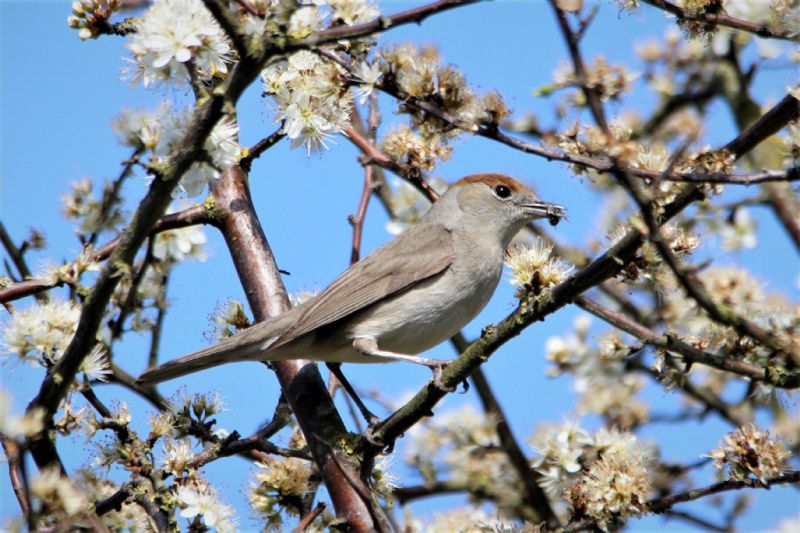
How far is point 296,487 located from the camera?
4.49 meters

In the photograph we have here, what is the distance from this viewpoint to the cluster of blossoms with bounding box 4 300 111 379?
3650mm

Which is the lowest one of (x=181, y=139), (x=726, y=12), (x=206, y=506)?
(x=206, y=506)

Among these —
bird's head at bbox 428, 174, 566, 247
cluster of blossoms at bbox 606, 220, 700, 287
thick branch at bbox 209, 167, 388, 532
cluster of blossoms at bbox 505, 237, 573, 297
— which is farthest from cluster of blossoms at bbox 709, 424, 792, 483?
bird's head at bbox 428, 174, 566, 247

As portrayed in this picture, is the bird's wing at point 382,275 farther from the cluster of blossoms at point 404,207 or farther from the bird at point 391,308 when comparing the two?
the cluster of blossoms at point 404,207

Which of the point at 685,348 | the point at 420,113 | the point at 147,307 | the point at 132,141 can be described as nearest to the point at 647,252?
the point at 685,348

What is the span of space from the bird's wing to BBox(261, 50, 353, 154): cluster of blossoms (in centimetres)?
100

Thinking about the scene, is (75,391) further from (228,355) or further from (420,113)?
(420,113)

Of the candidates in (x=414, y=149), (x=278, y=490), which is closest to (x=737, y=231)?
(x=414, y=149)

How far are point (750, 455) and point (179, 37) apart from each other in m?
2.93

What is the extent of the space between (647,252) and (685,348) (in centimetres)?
64

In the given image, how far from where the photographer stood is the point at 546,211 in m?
5.78

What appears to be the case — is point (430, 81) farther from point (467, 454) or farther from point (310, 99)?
point (467, 454)

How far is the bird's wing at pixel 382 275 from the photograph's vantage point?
510cm

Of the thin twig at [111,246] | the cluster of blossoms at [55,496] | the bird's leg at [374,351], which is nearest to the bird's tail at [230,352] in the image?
the bird's leg at [374,351]
